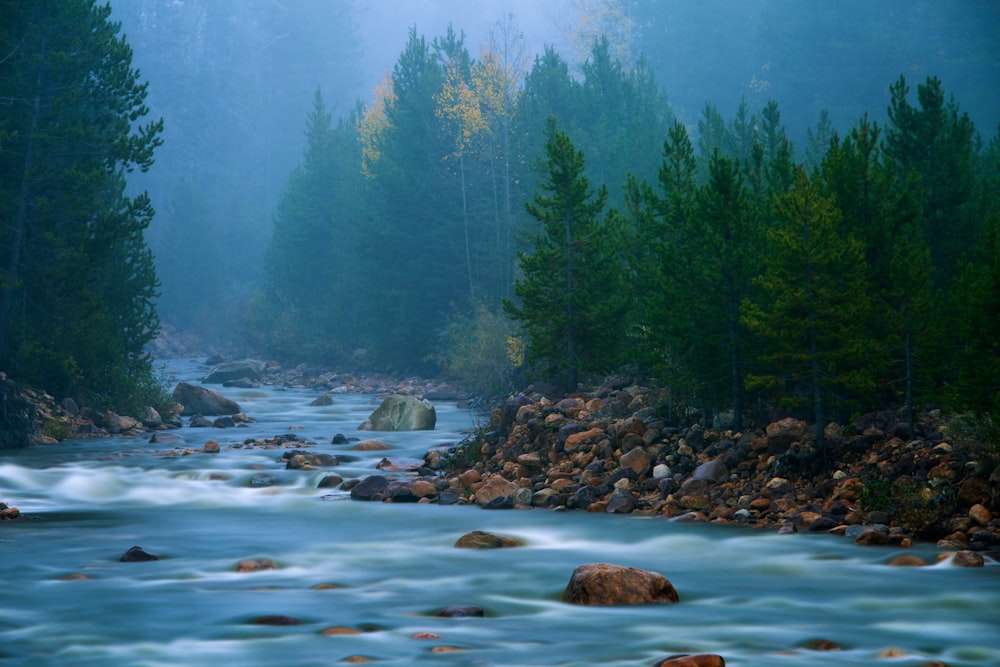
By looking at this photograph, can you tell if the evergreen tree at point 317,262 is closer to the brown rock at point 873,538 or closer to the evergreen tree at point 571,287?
the evergreen tree at point 571,287

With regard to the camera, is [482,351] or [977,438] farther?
[482,351]

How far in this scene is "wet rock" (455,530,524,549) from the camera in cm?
1359

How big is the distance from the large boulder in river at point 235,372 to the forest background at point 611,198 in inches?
206

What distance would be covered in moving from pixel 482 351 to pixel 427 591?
26.5 meters

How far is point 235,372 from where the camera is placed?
163ft

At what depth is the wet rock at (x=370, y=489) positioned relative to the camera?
1799 centimetres

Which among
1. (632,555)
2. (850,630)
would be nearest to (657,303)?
(632,555)

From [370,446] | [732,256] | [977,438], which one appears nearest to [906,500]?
[977,438]

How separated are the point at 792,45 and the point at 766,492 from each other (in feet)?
166

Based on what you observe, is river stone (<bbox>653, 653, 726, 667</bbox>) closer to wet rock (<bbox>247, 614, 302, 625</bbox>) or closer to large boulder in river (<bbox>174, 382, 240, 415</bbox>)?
wet rock (<bbox>247, 614, 302, 625</bbox>)

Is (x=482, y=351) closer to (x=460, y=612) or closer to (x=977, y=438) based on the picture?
(x=977, y=438)

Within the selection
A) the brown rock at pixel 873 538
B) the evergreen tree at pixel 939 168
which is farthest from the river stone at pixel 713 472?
the evergreen tree at pixel 939 168

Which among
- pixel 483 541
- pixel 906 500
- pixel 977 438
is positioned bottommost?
pixel 483 541

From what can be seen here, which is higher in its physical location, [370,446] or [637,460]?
[370,446]
